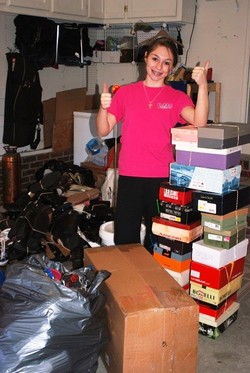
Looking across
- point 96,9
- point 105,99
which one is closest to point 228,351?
point 105,99

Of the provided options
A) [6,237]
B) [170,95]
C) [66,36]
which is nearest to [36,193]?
[6,237]

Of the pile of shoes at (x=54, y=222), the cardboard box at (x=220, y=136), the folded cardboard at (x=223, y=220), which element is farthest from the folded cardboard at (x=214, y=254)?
the pile of shoes at (x=54, y=222)

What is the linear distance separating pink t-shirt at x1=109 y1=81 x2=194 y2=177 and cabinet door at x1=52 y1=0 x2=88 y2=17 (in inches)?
85.2

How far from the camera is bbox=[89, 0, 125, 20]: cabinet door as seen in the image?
448cm

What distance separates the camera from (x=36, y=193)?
3420 millimetres

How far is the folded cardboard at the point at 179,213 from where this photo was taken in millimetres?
2250

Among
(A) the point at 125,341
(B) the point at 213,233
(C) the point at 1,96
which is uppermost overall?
(C) the point at 1,96

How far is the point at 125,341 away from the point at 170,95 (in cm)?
123

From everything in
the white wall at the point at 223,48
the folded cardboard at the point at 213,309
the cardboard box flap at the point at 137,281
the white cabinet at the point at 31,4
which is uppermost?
the white cabinet at the point at 31,4

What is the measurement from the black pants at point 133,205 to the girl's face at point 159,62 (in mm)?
543

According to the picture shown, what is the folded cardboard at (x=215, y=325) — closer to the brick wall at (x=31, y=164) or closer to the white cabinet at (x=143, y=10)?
the brick wall at (x=31, y=164)

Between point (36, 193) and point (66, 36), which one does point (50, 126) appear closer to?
point (66, 36)

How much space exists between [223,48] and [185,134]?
2.49 meters

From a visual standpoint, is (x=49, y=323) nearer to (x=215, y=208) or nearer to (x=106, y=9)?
(x=215, y=208)
